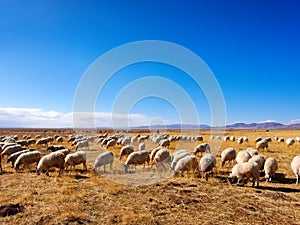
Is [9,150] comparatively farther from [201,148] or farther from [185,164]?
[201,148]

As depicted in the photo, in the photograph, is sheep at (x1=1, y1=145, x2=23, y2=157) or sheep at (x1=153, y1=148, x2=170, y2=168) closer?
sheep at (x1=153, y1=148, x2=170, y2=168)

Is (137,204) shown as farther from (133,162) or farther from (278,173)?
(278,173)

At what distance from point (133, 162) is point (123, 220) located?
28.0 feet

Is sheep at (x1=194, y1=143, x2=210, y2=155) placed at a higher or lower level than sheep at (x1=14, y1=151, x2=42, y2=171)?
higher

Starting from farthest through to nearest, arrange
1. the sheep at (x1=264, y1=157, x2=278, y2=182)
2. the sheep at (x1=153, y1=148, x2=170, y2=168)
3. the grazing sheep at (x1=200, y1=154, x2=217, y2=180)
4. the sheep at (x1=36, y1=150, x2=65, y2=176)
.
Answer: the sheep at (x1=153, y1=148, x2=170, y2=168), the sheep at (x1=36, y1=150, x2=65, y2=176), the grazing sheep at (x1=200, y1=154, x2=217, y2=180), the sheep at (x1=264, y1=157, x2=278, y2=182)

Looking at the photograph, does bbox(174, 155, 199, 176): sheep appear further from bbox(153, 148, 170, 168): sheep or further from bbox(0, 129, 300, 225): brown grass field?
bbox(153, 148, 170, 168): sheep

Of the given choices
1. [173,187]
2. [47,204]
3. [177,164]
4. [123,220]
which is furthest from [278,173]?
[47,204]

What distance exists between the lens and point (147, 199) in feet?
34.2

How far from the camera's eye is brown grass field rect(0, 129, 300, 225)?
8383 millimetres

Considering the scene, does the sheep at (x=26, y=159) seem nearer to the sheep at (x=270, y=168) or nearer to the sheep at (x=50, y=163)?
the sheep at (x=50, y=163)

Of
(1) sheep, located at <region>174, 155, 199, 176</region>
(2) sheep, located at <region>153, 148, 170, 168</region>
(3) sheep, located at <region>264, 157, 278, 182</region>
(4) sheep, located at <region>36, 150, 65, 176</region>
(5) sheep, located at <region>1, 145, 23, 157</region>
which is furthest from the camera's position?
(5) sheep, located at <region>1, 145, 23, 157</region>

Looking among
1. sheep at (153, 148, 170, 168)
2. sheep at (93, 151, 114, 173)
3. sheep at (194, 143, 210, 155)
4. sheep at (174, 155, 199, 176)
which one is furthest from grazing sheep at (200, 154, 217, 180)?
sheep at (194, 143, 210, 155)

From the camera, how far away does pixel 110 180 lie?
13.8m

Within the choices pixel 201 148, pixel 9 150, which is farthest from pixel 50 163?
pixel 201 148
